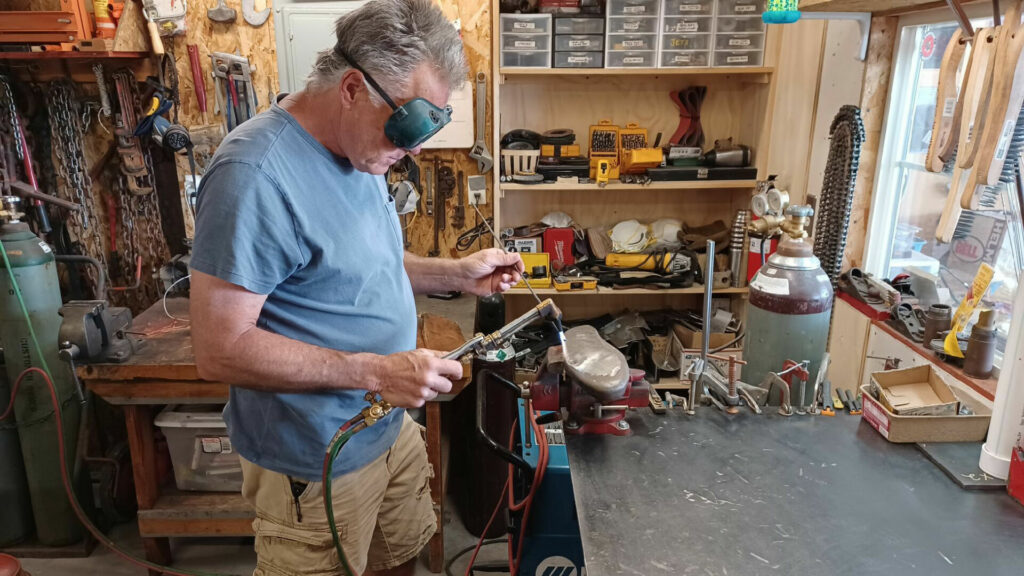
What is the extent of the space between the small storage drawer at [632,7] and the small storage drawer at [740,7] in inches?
10.8

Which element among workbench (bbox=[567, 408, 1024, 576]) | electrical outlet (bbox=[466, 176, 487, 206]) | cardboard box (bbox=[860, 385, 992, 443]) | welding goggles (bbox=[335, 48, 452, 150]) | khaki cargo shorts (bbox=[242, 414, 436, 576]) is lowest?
khaki cargo shorts (bbox=[242, 414, 436, 576])

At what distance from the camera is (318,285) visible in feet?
4.07

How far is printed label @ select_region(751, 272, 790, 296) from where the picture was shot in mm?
1668

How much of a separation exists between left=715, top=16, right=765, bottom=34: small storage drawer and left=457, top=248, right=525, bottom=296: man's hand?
1767mm

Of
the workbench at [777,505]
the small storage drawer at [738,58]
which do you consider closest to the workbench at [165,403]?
the workbench at [777,505]

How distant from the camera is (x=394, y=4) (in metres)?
1.17

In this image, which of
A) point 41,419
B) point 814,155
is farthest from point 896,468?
point 41,419

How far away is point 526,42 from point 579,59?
23 centimetres

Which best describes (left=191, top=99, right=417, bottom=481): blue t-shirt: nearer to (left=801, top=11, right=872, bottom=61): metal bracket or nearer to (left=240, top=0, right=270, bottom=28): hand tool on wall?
(left=801, top=11, right=872, bottom=61): metal bracket

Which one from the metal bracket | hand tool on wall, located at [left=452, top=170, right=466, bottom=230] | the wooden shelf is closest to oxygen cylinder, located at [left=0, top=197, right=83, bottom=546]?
the wooden shelf

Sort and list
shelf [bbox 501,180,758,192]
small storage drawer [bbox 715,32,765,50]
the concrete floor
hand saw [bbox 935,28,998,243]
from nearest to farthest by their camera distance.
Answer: hand saw [bbox 935,28,998,243] < the concrete floor < small storage drawer [bbox 715,32,765,50] < shelf [bbox 501,180,758,192]

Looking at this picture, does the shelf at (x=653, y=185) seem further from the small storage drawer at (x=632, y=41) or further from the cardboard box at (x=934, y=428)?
the cardboard box at (x=934, y=428)

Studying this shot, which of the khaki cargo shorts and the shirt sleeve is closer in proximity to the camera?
the shirt sleeve

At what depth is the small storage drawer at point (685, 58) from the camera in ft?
9.12
